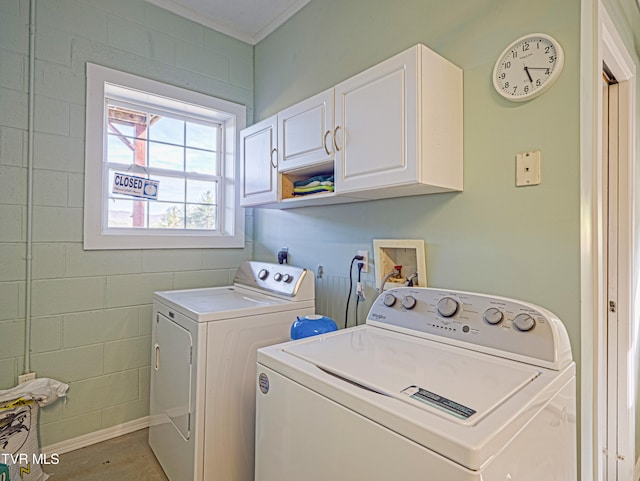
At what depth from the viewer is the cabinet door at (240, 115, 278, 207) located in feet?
6.93

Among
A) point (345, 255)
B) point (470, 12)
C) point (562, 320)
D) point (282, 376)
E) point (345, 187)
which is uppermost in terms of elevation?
point (470, 12)

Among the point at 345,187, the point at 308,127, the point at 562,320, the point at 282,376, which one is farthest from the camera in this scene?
the point at 308,127

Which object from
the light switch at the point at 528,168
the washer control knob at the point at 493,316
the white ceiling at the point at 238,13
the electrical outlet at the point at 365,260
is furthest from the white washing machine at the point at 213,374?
the white ceiling at the point at 238,13

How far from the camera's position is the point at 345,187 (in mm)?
1646

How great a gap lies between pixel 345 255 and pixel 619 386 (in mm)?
1460

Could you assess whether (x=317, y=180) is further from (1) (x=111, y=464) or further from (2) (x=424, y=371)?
(1) (x=111, y=464)

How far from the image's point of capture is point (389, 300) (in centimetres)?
153

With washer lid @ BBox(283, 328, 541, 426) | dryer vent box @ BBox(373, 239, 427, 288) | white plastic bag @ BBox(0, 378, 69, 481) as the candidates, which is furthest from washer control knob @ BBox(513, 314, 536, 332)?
Answer: white plastic bag @ BBox(0, 378, 69, 481)

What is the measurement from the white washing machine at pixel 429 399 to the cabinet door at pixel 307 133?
0.86m

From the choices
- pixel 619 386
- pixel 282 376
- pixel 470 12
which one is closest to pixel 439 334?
pixel 282 376

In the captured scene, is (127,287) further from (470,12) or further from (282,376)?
(470,12)

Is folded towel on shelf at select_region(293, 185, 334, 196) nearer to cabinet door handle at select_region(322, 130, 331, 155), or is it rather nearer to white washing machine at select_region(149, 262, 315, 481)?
cabinet door handle at select_region(322, 130, 331, 155)

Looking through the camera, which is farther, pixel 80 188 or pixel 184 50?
pixel 184 50

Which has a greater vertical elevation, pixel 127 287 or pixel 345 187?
pixel 345 187
